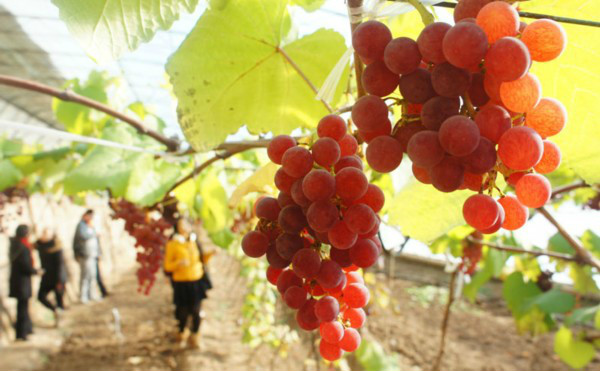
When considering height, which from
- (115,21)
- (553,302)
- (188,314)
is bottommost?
(188,314)

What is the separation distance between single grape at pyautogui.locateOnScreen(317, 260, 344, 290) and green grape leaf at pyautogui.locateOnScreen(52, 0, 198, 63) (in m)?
0.38

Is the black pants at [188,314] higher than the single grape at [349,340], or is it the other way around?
the single grape at [349,340]

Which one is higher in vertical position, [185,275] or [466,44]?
[466,44]

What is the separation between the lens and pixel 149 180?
1.77 m

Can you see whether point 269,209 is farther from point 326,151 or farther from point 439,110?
point 439,110

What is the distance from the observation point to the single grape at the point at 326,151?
1.66 ft

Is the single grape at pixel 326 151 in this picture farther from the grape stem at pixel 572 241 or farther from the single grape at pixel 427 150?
the grape stem at pixel 572 241

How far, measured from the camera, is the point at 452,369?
534cm

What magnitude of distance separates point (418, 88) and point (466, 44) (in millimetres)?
67

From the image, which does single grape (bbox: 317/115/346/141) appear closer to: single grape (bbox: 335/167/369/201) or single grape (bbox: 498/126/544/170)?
single grape (bbox: 335/167/369/201)

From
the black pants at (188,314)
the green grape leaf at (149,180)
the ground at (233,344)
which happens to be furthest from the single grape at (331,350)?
the black pants at (188,314)

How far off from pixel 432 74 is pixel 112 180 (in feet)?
5.35

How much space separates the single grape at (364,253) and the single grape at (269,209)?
112mm

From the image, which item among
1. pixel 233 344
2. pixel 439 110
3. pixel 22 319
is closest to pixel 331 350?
pixel 439 110
